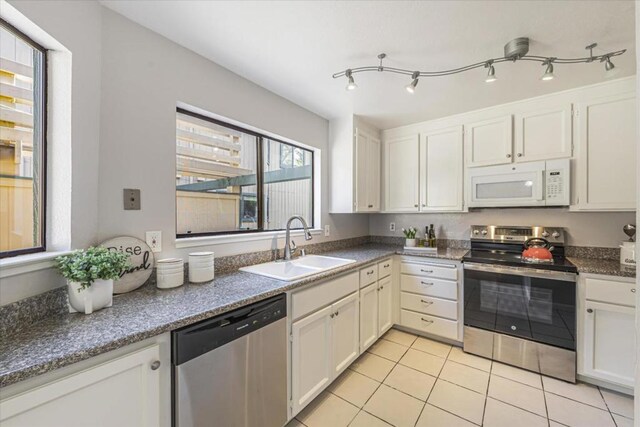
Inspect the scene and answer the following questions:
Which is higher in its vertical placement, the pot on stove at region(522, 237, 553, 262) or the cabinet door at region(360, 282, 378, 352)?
the pot on stove at region(522, 237, 553, 262)

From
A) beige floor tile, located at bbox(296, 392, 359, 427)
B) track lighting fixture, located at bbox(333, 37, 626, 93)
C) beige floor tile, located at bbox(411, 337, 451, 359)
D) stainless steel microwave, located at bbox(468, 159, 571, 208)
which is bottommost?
beige floor tile, located at bbox(296, 392, 359, 427)

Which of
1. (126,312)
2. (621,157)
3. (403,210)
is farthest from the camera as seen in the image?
(403,210)

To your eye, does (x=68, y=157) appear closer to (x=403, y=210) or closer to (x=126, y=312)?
(x=126, y=312)

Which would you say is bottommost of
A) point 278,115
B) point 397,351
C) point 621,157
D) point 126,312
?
point 397,351

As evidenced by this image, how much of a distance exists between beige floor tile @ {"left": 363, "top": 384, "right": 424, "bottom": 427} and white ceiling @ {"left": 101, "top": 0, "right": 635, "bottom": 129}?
2.34m

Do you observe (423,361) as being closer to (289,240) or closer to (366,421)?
(366,421)

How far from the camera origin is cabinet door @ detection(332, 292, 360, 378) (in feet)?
6.23

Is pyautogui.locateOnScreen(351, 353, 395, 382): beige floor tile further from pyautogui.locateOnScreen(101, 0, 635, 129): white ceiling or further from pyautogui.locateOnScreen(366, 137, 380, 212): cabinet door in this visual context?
pyautogui.locateOnScreen(101, 0, 635, 129): white ceiling

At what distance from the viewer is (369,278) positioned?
91.6 inches

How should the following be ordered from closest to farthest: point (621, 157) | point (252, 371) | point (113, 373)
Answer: point (113, 373) → point (252, 371) → point (621, 157)

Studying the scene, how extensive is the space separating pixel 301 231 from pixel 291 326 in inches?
43.6

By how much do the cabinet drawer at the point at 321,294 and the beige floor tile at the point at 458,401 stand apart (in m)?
0.91

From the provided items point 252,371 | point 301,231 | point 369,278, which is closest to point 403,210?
point 369,278

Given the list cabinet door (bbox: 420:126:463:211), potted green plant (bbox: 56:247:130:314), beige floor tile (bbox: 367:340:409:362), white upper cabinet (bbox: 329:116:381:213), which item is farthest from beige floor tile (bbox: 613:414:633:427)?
potted green plant (bbox: 56:247:130:314)
